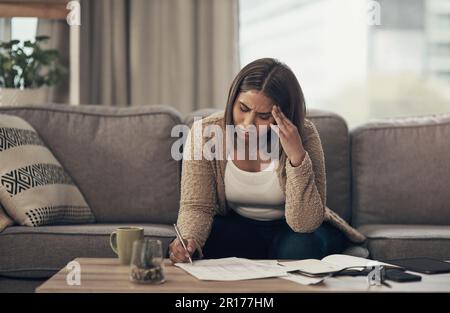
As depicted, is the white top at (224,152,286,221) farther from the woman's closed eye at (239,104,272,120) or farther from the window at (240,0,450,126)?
the window at (240,0,450,126)

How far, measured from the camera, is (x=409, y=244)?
2090 millimetres

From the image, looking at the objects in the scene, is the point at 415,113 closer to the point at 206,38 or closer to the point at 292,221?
the point at 206,38

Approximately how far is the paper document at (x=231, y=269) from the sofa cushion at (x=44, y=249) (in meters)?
0.51

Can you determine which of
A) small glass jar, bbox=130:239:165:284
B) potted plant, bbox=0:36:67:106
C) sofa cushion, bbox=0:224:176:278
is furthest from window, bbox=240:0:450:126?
small glass jar, bbox=130:239:165:284

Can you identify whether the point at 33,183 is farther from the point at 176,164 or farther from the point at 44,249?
the point at 176,164

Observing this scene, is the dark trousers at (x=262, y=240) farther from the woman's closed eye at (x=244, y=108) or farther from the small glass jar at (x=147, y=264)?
the small glass jar at (x=147, y=264)

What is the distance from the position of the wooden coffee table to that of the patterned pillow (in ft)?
2.42

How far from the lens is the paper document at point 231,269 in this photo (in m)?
1.45

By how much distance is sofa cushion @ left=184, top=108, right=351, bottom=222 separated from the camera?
8.12 feet

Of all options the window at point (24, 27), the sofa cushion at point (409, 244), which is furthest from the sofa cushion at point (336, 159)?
the window at point (24, 27)

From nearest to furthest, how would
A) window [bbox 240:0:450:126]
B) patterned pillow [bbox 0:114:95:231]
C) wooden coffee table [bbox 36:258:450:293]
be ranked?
wooden coffee table [bbox 36:258:450:293] < patterned pillow [bbox 0:114:95:231] < window [bbox 240:0:450:126]

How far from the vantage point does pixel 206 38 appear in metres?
3.19

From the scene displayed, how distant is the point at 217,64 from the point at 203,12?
246 mm
